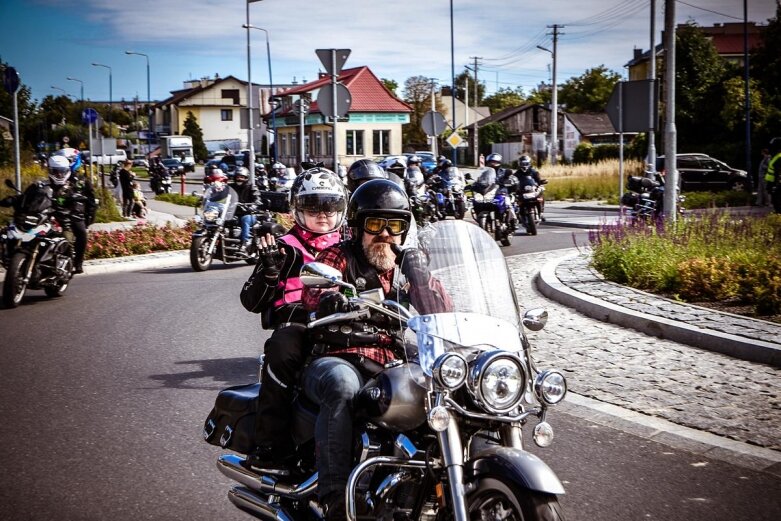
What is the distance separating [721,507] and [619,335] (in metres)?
4.03

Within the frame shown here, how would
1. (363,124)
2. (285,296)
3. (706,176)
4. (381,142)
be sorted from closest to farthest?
1. (285,296)
2. (706,176)
3. (363,124)
4. (381,142)

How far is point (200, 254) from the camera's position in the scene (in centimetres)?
1501

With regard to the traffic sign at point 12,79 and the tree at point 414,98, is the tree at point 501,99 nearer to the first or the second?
the tree at point 414,98

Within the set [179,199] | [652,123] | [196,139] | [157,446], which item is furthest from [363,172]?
[196,139]

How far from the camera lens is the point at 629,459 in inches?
201

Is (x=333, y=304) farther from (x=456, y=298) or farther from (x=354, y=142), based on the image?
(x=354, y=142)

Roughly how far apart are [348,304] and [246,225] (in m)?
12.3

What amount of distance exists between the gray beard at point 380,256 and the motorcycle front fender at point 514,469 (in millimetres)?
1168

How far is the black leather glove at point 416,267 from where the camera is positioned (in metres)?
3.32

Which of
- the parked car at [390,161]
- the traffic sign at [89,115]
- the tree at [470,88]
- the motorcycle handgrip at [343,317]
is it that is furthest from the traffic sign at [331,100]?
the tree at [470,88]

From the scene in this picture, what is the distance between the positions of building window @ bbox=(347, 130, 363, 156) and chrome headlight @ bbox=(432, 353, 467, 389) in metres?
72.7

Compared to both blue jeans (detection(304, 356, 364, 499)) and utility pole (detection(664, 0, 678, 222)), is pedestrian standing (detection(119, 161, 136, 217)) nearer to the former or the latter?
utility pole (detection(664, 0, 678, 222))

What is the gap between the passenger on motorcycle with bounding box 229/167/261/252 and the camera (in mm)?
15445

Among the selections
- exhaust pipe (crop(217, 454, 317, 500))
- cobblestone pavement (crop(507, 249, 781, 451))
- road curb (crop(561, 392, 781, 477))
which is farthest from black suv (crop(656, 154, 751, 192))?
exhaust pipe (crop(217, 454, 317, 500))
